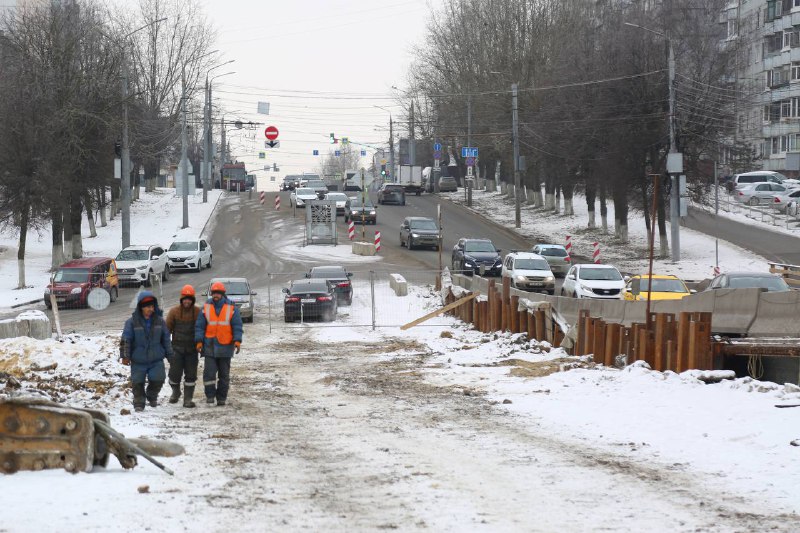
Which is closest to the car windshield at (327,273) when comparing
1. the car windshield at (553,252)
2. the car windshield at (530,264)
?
the car windshield at (530,264)

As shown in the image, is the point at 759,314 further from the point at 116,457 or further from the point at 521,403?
the point at 116,457

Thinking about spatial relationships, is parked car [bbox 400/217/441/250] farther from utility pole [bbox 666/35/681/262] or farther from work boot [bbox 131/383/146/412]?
work boot [bbox 131/383/146/412]

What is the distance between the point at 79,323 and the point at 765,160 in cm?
7798

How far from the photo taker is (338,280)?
3609 cm

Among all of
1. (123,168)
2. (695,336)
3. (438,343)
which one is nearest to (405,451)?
(695,336)

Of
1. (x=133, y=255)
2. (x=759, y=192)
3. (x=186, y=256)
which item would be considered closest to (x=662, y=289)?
(x=133, y=255)

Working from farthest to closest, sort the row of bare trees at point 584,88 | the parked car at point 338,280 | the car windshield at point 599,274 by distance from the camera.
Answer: the row of bare trees at point 584,88, the car windshield at point 599,274, the parked car at point 338,280

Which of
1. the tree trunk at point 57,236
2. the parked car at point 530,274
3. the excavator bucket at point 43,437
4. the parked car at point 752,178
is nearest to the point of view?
the excavator bucket at point 43,437

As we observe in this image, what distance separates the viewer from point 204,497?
9500 millimetres

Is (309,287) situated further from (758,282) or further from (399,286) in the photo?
(758,282)

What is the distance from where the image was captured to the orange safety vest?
15273 millimetres

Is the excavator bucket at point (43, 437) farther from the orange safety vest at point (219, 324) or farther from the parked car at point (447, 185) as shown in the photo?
the parked car at point (447, 185)

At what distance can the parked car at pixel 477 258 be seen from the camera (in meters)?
46.3

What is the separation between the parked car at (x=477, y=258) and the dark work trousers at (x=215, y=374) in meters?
30.1
